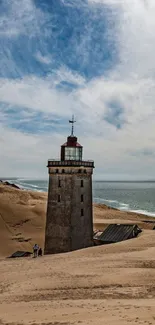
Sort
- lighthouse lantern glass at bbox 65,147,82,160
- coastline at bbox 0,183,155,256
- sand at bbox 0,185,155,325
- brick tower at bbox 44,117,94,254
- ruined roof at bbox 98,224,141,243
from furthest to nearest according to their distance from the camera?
coastline at bbox 0,183,155,256 < lighthouse lantern glass at bbox 65,147,82,160 < ruined roof at bbox 98,224,141,243 < brick tower at bbox 44,117,94,254 < sand at bbox 0,185,155,325

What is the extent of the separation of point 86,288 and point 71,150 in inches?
563

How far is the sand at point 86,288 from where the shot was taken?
37.4 ft

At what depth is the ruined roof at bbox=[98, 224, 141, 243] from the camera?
2771cm

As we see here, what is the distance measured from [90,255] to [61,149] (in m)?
9.39

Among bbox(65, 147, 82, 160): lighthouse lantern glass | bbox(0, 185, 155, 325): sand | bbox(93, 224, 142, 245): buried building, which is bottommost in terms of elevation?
bbox(0, 185, 155, 325): sand

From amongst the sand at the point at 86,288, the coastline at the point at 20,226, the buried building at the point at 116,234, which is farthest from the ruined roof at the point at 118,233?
the coastline at the point at 20,226

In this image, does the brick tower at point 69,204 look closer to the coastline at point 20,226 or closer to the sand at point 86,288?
the sand at point 86,288

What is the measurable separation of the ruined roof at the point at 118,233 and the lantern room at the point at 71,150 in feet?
20.8

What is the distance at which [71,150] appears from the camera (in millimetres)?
28062

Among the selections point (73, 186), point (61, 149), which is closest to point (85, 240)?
point (73, 186)

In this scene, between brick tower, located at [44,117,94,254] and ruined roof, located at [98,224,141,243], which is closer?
brick tower, located at [44,117,94,254]

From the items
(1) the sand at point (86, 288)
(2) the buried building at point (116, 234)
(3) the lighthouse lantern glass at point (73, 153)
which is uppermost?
(3) the lighthouse lantern glass at point (73, 153)

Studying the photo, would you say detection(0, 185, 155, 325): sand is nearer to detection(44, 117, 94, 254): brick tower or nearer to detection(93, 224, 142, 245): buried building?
detection(93, 224, 142, 245): buried building

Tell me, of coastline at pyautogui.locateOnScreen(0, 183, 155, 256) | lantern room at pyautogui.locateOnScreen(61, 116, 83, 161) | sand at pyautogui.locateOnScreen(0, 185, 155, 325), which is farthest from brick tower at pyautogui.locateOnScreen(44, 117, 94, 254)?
coastline at pyautogui.locateOnScreen(0, 183, 155, 256)
